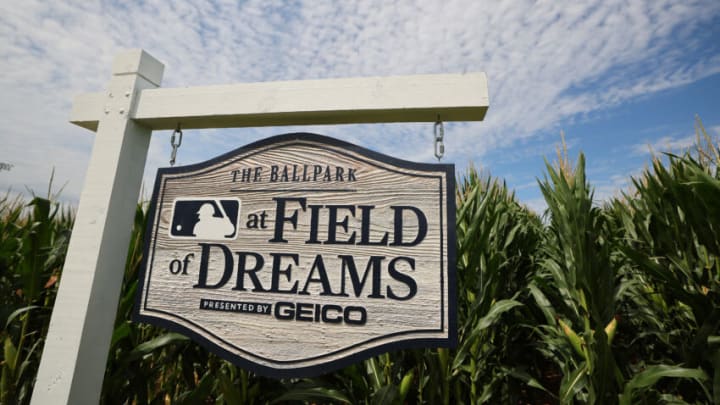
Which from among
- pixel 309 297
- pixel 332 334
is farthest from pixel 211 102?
pixel 332 334

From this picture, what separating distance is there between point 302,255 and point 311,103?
55 centimetres

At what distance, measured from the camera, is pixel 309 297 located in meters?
1.13

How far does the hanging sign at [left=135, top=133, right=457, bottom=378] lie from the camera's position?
1069mm

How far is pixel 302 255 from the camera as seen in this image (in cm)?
117

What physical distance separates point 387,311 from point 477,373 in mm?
872

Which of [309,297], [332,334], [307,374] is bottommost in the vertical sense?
[307,374]

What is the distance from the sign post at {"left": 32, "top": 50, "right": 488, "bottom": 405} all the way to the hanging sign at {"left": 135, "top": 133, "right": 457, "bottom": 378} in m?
0.14

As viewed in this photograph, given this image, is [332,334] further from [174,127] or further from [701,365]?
[701,365]

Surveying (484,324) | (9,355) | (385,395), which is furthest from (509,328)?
(9,355)

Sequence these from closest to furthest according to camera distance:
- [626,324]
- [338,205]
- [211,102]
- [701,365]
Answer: [338,205], [211,102], [701,365], [626,324]

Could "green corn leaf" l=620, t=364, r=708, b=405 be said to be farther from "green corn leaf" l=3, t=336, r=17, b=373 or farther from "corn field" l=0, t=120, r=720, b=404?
"green corn leaf" l=3, t=336, r=17, b=373

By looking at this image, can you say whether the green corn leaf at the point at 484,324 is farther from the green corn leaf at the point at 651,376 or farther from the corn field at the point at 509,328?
the green corn leaf at the point at 651,376

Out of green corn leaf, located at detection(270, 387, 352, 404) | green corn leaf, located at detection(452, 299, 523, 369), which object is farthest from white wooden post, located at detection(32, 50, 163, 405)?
green corn leaf, located at detection(452, 299, 523, 369)

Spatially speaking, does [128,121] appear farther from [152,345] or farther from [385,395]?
[385,395]
